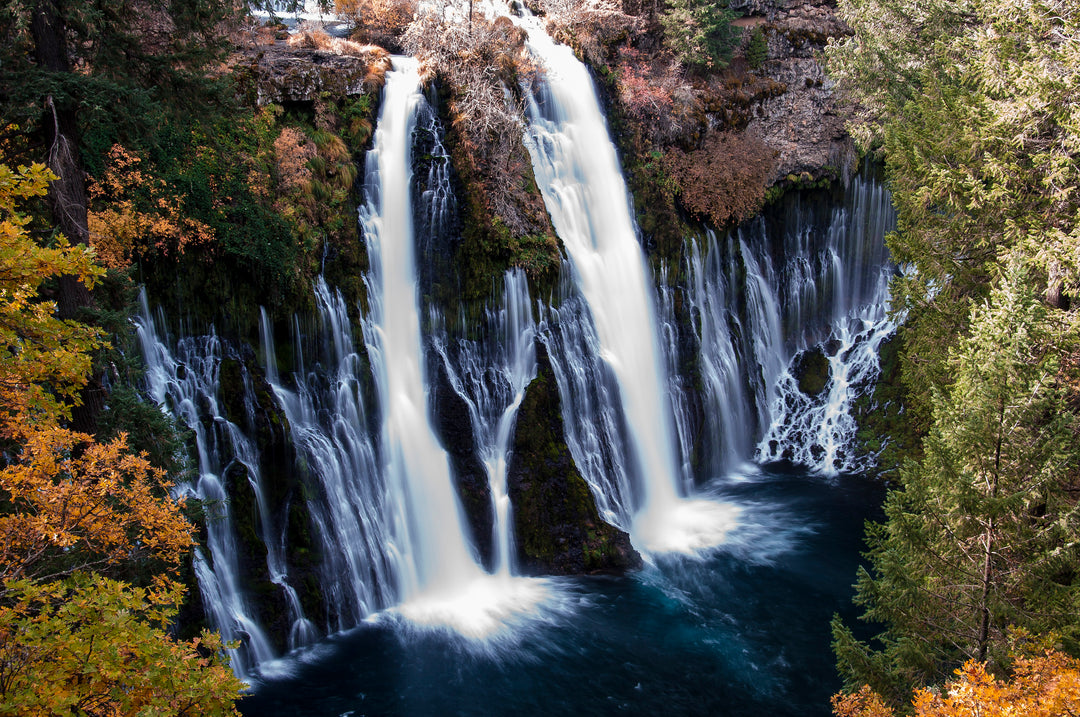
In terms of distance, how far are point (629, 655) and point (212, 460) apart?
27.8 feet

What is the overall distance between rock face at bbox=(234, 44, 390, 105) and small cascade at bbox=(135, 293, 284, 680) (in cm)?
653

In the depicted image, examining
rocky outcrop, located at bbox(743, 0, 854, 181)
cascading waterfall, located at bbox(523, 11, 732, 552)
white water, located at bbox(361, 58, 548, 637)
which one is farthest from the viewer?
rocky outcrop, located at bbox(743, 0, 854, 181)

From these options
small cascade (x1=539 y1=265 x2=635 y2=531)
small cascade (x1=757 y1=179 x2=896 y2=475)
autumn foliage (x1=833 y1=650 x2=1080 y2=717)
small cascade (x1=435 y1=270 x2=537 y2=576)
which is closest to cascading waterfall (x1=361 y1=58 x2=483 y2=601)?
small cascade (x1=435 y1=270 x2=537 y2=576)

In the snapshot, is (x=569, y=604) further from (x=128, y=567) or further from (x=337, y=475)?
(x=128, y=567)

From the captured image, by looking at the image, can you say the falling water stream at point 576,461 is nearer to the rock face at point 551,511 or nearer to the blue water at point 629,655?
the blue water at point 629,655

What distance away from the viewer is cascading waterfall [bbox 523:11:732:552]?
16.8 meters

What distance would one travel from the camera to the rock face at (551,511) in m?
14.5

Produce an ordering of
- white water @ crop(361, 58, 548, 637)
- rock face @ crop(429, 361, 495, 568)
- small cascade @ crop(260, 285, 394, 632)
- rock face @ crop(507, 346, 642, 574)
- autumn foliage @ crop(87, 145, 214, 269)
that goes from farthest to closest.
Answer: rock face @ crop(507, 346, 642, 574) < rock face @ crop(429, 361, 495, 568) < white water @ crop(361, 58, 548, 637) < small cascade @ crop(260, 285, 394, 632) < autumn foliage @ crop(87, 145, 214, 269)

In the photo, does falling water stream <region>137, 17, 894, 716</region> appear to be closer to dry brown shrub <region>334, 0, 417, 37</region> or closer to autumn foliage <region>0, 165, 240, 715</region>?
dry brown shrub <region>334, 0, 417, 37</region>

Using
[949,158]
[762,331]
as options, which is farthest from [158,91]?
[762,331]

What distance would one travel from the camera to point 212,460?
1184 centimetres

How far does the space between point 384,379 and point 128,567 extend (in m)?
6.83

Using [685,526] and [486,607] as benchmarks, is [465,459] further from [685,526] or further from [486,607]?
[685,526]

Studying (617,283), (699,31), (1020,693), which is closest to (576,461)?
(617,283)
